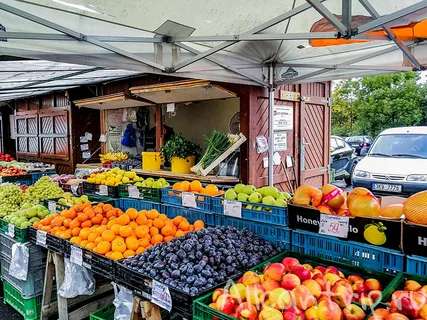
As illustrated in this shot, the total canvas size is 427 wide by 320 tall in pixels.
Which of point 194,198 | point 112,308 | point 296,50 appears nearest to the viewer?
point 112,308

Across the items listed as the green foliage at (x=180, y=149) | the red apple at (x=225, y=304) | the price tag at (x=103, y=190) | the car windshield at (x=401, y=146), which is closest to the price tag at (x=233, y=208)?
the red apple at (x=225, y=304)

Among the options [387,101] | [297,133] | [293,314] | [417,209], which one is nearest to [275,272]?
[293,314]

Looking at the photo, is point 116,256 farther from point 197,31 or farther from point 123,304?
Result: point 197,31

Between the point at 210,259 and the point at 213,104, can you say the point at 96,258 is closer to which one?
the point at 210,259

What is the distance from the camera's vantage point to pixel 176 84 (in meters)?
4.86

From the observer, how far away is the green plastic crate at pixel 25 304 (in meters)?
3.12

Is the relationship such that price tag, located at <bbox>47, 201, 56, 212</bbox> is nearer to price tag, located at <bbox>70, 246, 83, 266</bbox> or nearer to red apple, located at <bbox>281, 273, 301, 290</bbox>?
price tag, located at <bbox>70, 246, 83, 266</bbox>

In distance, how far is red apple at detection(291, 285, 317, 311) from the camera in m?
1.49

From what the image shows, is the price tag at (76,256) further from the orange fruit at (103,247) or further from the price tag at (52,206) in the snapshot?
the price tag at (52,206)

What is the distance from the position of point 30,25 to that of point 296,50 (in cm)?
275

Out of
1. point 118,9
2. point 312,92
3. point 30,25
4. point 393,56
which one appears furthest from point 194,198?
point 312,92

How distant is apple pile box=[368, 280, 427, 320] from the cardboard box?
36 cm

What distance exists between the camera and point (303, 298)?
1504 millimetres

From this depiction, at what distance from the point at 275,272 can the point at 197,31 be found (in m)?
2.16
